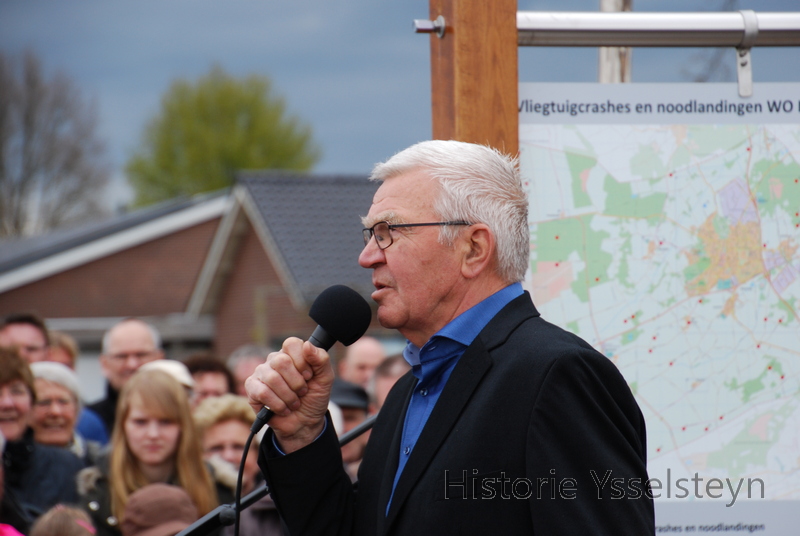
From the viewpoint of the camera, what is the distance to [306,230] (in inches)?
900

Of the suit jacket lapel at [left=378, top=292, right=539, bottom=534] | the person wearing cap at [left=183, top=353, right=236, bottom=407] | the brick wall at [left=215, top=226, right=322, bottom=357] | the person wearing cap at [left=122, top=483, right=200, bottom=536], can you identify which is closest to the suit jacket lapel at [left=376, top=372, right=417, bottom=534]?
the suit jacket lapel at [left=378, top=292, right=539, bottom=534]

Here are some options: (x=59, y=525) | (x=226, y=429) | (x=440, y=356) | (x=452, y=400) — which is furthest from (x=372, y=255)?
(x=226, y=429)

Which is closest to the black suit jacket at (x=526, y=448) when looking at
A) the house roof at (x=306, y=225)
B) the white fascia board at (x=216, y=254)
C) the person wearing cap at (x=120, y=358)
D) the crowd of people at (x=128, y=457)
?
the crowd of people at (x=128, y=457)

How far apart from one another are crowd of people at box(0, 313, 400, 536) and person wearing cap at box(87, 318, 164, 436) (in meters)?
0.45

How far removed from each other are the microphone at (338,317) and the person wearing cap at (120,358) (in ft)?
13.9

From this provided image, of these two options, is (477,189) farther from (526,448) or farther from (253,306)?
(253,306)

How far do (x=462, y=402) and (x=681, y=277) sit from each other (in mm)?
944

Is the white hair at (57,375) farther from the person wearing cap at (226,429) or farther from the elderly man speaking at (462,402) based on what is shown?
the elderly man speaking at (462,402)

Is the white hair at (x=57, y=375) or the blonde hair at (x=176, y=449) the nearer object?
the blonde hair at (x=176, y=449)

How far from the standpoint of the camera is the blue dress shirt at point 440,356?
7.52 ft

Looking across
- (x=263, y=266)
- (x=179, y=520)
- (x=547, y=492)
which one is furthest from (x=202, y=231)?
(x=547, y=492)

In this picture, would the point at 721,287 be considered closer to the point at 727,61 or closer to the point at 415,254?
the point at 727,61

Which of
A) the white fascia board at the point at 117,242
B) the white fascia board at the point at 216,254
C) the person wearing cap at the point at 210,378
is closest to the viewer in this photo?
the person wearing cap at the point at 210,378

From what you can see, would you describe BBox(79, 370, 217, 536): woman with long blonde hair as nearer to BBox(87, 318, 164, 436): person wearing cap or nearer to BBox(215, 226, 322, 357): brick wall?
BBox(87, 318, 164, 436): person wearing cap
